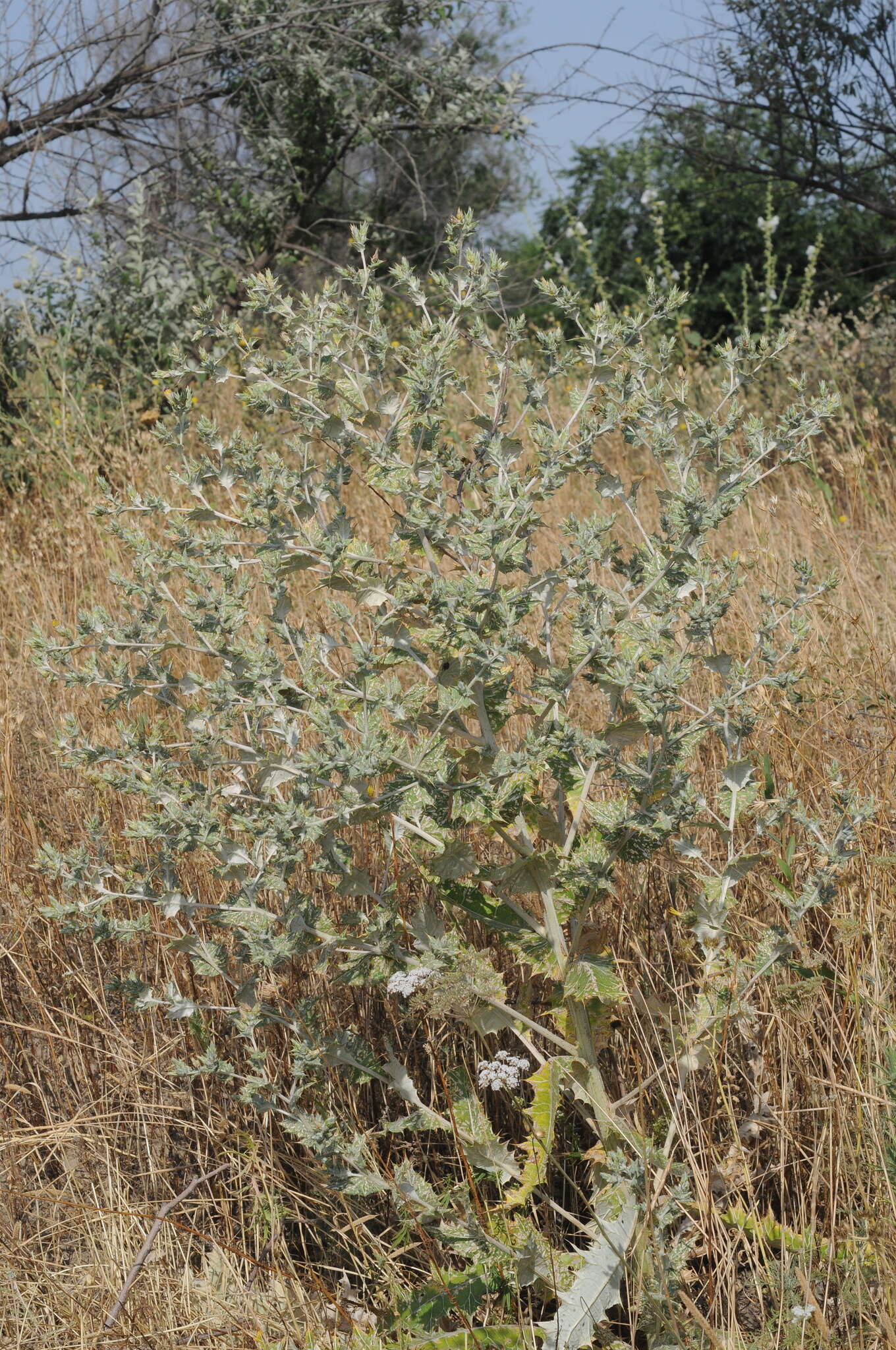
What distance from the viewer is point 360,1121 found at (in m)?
1.99

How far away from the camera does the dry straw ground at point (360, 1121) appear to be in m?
1.63

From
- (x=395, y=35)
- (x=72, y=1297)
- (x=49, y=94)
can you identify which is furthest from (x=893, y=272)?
(x=72, y=1297)

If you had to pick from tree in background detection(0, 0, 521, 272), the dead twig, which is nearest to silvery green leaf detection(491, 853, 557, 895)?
the dead twig

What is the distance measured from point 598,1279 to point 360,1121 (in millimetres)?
560

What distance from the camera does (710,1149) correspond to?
66.9 inches

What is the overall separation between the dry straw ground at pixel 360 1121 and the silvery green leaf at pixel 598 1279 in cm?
11

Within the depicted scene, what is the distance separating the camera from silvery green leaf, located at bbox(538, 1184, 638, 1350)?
4.99 feet

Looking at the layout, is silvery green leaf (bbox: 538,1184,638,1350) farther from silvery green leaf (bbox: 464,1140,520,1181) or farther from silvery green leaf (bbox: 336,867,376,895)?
silvery green leaf (bbox: 336,867,376,895)

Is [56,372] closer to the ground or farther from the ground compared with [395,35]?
closer to the ground

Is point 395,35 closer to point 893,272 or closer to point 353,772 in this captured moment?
point 893,272

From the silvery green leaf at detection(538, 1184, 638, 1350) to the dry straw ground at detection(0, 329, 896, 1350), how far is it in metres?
0.11

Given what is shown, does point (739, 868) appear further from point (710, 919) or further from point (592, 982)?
point (592, 982)

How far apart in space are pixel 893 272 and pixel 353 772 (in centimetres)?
667

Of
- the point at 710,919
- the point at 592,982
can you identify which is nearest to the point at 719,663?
the point at 710,919
